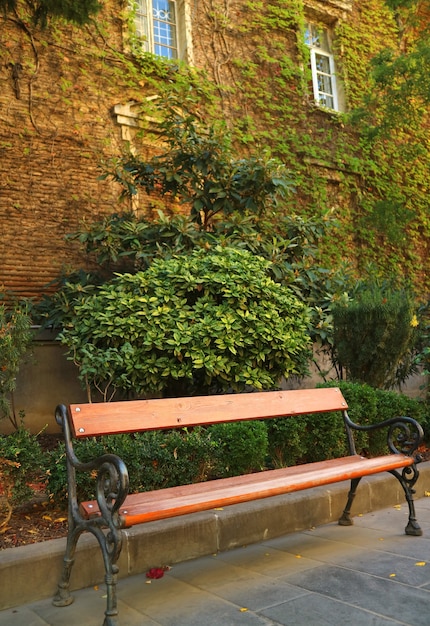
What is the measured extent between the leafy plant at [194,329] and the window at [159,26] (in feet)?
20.3

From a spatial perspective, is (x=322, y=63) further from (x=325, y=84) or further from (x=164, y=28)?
(x=164, y=28)

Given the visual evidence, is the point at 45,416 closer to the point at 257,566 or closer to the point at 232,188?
the point at 232,188

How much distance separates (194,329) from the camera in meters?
6.56

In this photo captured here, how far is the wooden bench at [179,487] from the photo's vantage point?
2900 mm

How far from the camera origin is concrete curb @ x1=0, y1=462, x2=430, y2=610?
3.18m

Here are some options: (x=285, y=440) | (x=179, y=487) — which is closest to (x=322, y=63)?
(x=285, y=440)

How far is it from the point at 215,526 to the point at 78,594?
104cm

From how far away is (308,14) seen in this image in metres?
14.2

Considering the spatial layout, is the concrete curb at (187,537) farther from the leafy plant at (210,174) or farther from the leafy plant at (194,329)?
the leafy plant at (210,174)

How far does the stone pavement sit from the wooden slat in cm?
49

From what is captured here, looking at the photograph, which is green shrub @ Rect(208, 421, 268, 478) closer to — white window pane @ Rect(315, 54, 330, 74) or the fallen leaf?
the fallen leaf

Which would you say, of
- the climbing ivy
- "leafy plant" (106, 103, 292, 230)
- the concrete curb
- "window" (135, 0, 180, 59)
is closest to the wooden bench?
the concrete curb

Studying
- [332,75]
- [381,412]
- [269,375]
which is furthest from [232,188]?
[332,75]

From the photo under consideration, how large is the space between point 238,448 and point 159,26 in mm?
9727
